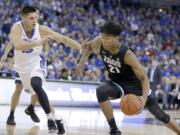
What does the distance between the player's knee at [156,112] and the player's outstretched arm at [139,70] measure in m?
0.51

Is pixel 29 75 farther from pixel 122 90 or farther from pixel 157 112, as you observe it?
pixel 157 112

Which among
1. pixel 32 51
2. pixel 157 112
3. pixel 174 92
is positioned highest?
pixel 32 51

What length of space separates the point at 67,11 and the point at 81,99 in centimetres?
788

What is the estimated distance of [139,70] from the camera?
673 cm

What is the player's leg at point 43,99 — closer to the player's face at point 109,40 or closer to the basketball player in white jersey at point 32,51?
the basketball player in white jersey at point 32,51

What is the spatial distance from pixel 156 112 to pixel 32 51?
228cm

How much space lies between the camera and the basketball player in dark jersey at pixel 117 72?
274 inches

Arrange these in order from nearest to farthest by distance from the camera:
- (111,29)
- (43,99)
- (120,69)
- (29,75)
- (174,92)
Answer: (111,29) → (120,69) → (43,99) → (29,75) → (174,92)

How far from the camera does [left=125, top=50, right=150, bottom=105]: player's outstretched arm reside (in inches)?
256

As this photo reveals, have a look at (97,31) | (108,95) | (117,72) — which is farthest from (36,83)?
(97,31)

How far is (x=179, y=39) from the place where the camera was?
1116 inches

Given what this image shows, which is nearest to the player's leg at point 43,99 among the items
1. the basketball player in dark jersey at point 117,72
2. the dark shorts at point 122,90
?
the basketball player in dark jersey at point 117,72

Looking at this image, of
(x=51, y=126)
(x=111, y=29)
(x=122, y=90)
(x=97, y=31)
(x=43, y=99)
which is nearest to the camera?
(x=111, y=29)

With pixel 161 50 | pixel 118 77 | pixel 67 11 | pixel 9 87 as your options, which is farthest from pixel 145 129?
pixel 161 50
